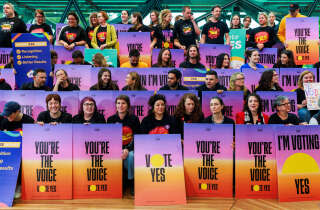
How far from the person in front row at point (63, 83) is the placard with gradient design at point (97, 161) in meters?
1.67

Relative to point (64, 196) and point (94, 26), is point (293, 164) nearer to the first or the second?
point (64, 196)

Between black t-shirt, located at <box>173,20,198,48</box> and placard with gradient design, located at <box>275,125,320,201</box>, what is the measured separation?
370 centimetres

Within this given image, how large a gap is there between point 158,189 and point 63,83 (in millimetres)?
2432

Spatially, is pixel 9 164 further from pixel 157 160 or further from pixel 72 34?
pixel 72 34

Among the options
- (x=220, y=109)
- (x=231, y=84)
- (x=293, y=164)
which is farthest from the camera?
(x=231, y=84)

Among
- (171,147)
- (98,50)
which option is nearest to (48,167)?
(171,147)

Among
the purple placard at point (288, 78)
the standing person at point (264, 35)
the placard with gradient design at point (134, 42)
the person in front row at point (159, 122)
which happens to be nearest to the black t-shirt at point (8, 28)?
the placard with gradient design at point (134, 42)

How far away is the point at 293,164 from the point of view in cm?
340

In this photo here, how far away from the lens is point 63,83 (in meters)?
5.00

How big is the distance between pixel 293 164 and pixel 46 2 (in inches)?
372

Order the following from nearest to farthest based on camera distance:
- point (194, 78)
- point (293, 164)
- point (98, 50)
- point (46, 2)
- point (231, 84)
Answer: point (293, 164) < point (231, 84) < point (194, 78) < point (98, 50) < point (46, 2)

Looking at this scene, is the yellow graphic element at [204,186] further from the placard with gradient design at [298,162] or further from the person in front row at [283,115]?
the person in front row at [283,115]

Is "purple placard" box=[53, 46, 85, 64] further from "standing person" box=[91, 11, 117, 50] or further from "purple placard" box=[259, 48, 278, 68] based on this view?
"purple placard" box=[259, 48, 278, 68]

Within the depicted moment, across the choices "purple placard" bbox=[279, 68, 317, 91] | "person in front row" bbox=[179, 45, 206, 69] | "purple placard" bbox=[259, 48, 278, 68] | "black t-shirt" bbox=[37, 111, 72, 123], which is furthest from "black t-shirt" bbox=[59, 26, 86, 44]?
"purple placard" bbox=[279, 68, 317, 91]
